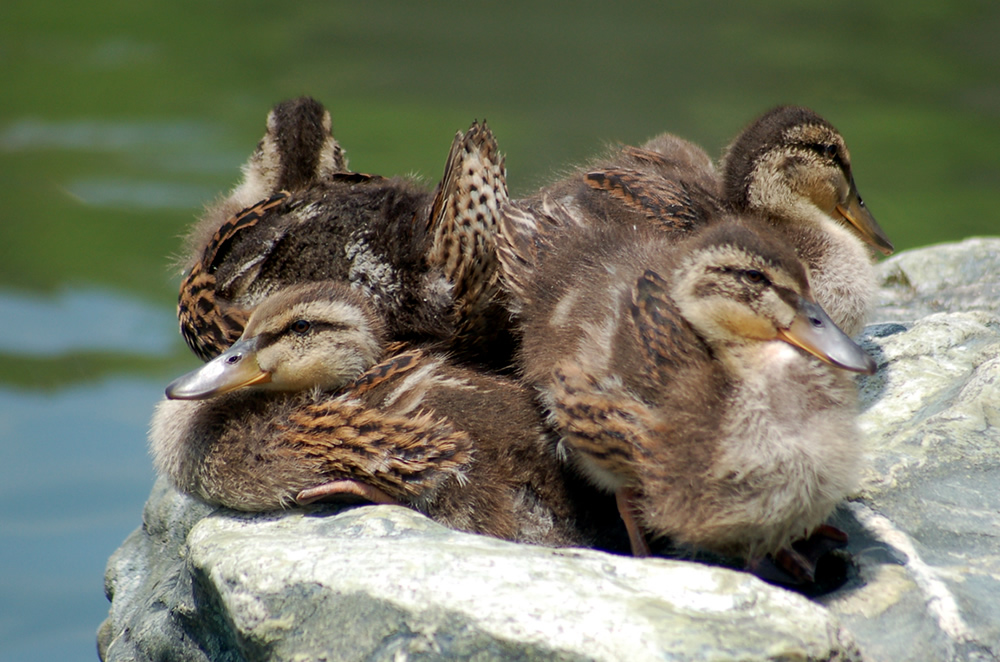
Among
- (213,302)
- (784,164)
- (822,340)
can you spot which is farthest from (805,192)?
(213,302)

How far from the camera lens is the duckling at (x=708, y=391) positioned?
92.7 inches

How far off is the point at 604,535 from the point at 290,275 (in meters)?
1.14

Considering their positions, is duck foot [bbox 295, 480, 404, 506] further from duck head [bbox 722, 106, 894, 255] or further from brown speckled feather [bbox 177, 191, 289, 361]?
duck head [bbox 722, 106, 894, 255]

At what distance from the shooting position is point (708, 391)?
95.5 inches

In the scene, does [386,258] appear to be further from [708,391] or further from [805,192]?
[805,192]

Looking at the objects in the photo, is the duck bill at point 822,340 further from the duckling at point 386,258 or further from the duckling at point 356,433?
the duckling at point 386,258

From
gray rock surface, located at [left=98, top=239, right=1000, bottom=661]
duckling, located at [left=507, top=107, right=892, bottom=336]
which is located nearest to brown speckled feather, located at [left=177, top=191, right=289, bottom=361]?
gray rock surface, located at [left=98, top=239, right=1000, bottom=661]

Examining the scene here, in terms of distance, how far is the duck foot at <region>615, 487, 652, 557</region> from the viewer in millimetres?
2578

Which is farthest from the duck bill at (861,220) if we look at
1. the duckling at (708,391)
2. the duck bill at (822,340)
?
the duck bill at (822,340)

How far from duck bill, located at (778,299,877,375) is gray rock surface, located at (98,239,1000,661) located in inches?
18.6

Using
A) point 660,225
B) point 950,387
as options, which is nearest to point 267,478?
point 660,225

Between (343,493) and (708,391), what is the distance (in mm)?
910

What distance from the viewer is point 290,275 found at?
3.06 m

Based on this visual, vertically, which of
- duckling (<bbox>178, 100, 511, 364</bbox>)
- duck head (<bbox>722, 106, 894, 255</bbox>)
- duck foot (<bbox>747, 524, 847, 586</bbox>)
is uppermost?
duck head (<bbox>722, 106, 894, 255</bbox>)
